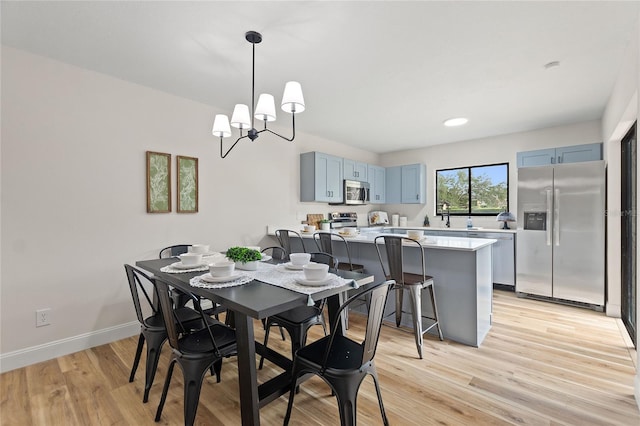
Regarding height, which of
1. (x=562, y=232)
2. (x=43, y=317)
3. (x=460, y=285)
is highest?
(x=562, y=232)

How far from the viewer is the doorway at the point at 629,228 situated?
2.90m

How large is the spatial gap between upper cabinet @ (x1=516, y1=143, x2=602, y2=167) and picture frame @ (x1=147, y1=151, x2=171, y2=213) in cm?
482

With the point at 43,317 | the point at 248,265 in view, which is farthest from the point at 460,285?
the point at 43,317

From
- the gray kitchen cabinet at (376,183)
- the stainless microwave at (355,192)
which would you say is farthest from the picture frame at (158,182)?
the gray kitchen cabinet at (376,183)

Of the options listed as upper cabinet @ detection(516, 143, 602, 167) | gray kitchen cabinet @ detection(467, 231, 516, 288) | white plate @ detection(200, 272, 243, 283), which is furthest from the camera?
gray kitchen cabinet @ detection(467, 231, 516, 288)

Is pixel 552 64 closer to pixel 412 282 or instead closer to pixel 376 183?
pixel 412 282

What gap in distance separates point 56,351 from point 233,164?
2453 mm

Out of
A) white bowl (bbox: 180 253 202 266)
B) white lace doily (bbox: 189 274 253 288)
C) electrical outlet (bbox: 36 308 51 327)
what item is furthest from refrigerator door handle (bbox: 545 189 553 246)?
electrical outlet (bbox: 36 308 51 327)

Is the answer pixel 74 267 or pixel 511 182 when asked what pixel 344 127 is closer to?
pixel 511 182

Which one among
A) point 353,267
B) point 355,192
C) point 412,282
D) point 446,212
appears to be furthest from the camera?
point 446,212

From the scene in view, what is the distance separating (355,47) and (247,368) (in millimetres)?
2313

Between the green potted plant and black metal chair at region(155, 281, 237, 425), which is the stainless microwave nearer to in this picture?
the green potted plant

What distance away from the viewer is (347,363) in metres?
1.51

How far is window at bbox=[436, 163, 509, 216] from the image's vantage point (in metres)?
5.14
